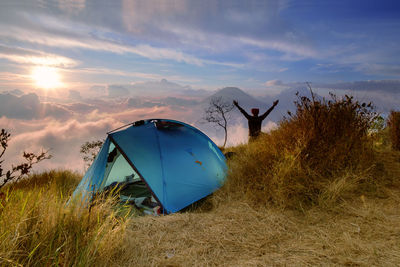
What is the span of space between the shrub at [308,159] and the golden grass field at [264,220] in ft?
0.06

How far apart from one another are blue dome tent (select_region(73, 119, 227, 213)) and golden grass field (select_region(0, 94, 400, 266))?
61cm

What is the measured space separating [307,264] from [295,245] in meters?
0.45

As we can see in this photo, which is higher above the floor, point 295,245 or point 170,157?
point 170,157

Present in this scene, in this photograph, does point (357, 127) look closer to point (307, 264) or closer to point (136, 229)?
point (307, 264)

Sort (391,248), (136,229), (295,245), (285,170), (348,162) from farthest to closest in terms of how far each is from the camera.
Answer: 1. (348,162)
2. (285,170)
3. (136,229)
4. (295,245)
5. (391,248)

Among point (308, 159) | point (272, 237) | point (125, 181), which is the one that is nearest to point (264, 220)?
point (272, 237)

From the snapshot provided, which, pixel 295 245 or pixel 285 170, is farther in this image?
pixel 285 170

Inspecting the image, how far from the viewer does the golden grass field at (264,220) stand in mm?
2504

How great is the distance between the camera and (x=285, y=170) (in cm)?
441

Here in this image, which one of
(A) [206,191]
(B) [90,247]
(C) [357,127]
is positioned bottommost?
(A) [206,191]

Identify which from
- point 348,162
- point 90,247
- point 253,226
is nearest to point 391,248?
point 253,226

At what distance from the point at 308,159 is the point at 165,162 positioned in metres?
2.78

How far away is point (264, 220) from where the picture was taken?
396 cm

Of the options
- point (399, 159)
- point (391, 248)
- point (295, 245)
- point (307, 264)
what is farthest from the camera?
point (399, 159)
